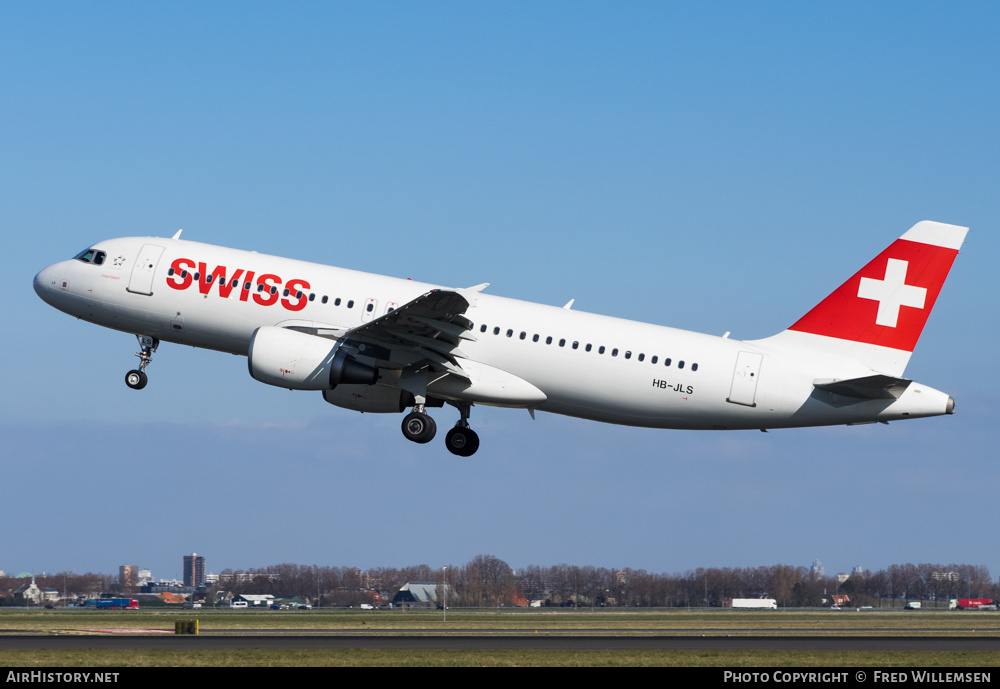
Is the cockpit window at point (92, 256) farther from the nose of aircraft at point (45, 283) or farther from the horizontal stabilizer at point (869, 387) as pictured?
the horizontal stabilizer at point (869, 387)

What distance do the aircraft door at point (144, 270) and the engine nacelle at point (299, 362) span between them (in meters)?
5.56

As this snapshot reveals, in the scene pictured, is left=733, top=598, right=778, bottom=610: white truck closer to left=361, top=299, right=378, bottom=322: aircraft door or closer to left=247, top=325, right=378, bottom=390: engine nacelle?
left=361, top=299, right=378, bottom=322: aircraft door

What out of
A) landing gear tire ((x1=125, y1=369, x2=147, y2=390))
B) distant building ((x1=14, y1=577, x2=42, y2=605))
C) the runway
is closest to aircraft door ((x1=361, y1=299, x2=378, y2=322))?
landing gear tire ((x1=125, y1=369, x2=147, y2=390))

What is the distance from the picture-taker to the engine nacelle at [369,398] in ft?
151

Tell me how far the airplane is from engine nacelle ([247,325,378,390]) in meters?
0.05

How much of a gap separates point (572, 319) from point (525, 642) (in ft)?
39.2

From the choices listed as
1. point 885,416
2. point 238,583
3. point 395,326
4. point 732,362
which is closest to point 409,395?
point 395,326

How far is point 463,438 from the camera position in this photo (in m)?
47.8

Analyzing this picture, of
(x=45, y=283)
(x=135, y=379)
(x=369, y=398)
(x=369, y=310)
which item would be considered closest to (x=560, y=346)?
(x=369, y=310)

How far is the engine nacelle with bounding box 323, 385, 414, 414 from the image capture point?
46.1 meters

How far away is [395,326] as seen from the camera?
1687 inches

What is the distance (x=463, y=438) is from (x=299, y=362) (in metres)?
8.13

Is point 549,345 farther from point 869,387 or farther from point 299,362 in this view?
point 869,387
